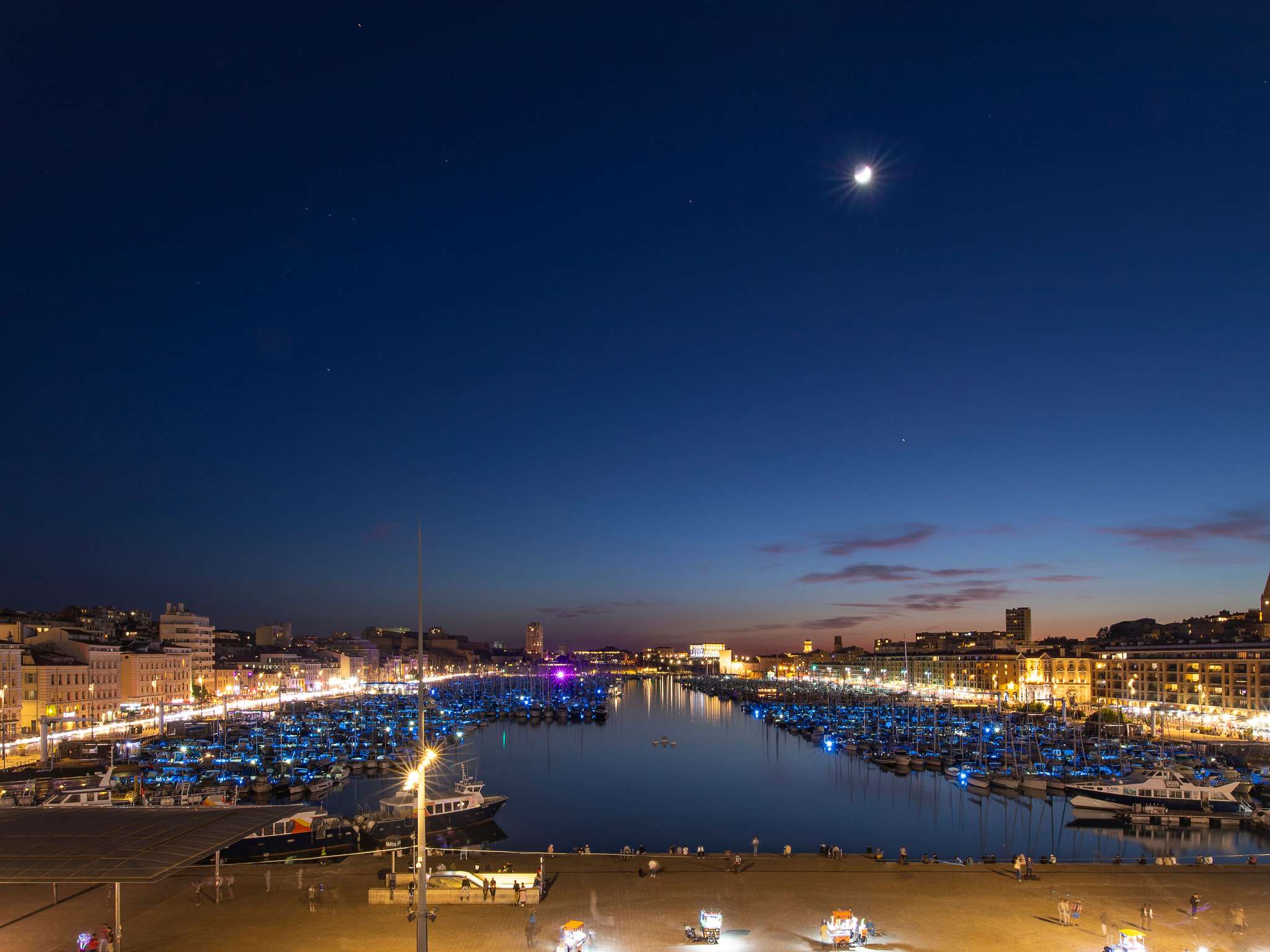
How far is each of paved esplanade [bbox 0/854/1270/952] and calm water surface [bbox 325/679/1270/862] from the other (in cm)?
1811

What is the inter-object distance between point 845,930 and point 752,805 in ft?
121

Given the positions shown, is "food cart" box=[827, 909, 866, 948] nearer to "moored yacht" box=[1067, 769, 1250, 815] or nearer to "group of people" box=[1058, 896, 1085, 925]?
"group of people" box=[1058, 896, 1085, 925]

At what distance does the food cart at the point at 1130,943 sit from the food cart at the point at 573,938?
8.99 m

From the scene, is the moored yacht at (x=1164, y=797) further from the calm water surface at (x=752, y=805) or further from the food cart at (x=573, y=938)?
the food cart at (x=573, y=938)

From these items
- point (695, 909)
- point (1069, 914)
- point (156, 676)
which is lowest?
point (156, 676)

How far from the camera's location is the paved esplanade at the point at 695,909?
16078mm

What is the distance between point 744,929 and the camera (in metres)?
16.8

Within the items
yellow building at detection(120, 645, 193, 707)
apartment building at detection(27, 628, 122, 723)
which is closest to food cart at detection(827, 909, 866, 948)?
apartment building at detection(27, 628, 122, 723)

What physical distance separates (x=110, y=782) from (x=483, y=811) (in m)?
18.2

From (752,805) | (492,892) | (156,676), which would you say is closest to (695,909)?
(492,892)

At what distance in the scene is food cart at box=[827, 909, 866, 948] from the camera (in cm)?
1571

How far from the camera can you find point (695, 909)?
18047mm

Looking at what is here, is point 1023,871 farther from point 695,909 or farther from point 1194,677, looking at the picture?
point 1194,677

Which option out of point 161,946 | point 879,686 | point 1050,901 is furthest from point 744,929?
point 879,686
